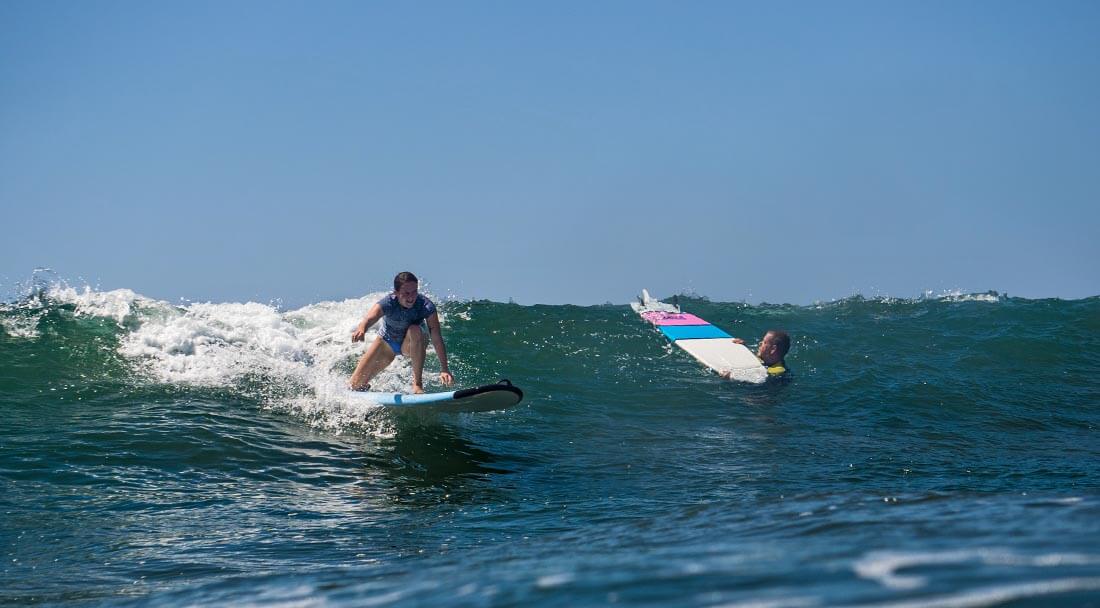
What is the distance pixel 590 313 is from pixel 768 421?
914 cm

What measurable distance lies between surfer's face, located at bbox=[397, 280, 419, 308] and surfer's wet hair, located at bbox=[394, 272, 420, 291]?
3 cm

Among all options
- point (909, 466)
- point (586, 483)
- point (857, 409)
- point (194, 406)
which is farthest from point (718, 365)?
point (194, 406)

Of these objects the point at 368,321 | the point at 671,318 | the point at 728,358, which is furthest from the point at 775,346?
the point at 368,321

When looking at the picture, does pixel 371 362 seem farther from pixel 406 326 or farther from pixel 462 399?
pixel 462 399

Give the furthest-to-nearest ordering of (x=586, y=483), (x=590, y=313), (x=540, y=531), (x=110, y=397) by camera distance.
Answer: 1. (x=590, y=313)
2. (x=110, y=397)
3. (x=586, y=483)
4. (x=540, y=531)

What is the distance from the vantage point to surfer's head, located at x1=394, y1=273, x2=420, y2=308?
10.1 metres

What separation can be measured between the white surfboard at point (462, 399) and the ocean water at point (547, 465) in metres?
0.33

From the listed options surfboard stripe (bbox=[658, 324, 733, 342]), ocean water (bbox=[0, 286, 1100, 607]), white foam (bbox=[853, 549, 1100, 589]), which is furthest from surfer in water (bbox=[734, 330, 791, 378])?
white foam (bbox=[853, 549, 1100, 589])

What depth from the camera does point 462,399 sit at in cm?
953

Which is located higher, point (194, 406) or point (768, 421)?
point (194, 406)

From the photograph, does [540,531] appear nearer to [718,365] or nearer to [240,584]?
[240,584]

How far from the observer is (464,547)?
580cm

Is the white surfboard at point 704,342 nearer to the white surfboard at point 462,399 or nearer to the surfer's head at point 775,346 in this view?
the surfer's head at point 775,346

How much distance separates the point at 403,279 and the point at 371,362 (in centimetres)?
136
